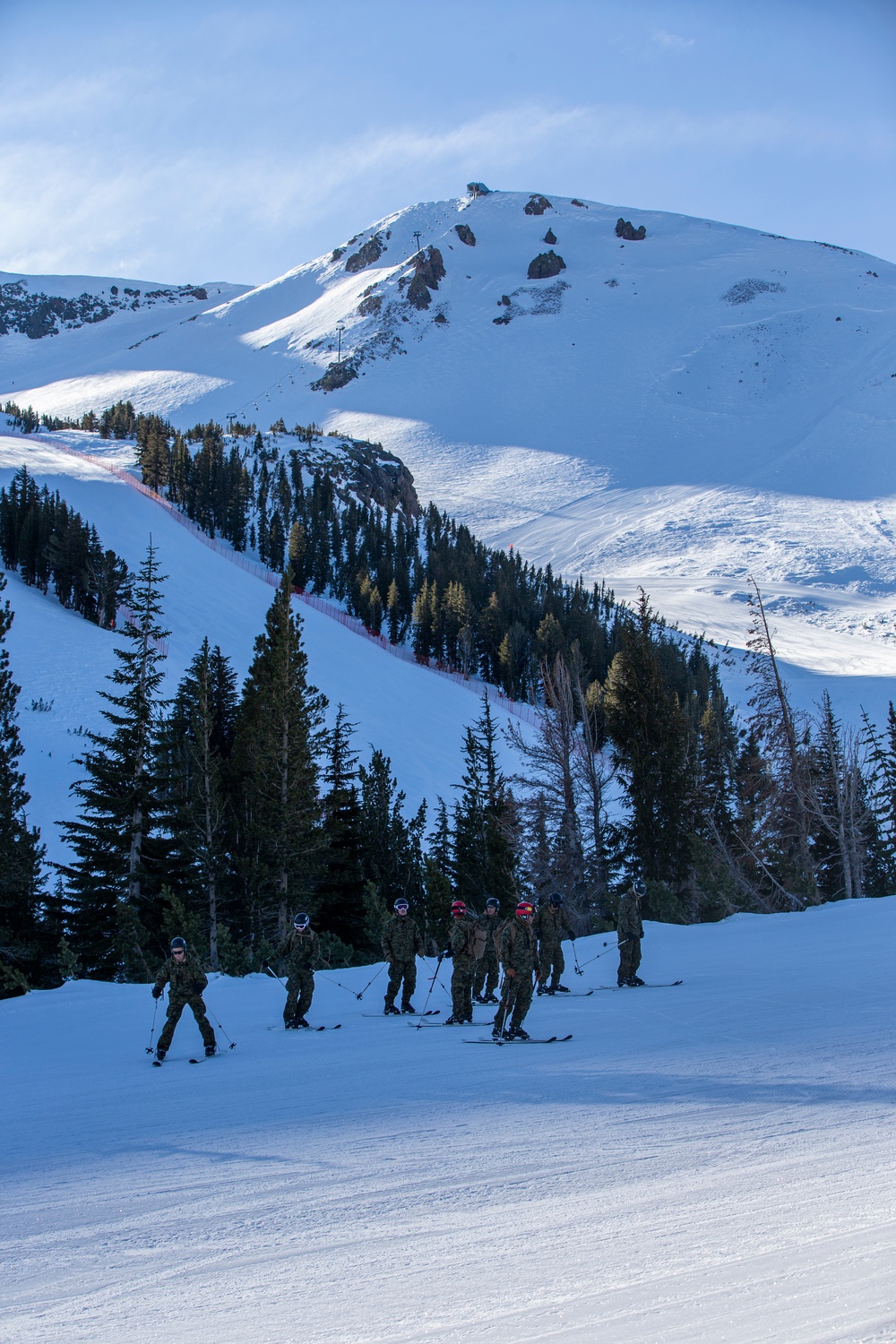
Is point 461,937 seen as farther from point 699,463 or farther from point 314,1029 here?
point 699,463

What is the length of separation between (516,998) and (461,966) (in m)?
1.52

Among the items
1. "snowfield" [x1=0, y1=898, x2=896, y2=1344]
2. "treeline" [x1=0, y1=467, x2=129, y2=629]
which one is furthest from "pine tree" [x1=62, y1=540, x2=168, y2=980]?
"treeline" [x1=0, y1=467, x2=129, y2=629]

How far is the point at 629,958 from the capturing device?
46.3ft

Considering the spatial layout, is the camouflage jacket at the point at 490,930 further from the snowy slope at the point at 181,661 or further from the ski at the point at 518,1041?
the snowy slope at the point at 181,661

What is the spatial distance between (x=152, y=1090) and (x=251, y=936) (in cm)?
1648

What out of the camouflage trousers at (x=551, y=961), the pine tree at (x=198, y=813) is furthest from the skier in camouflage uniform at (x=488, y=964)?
the pine tree at (x=198, y=813)

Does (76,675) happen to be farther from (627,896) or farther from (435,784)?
(627,896)

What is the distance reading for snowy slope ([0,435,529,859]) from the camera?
3123cm

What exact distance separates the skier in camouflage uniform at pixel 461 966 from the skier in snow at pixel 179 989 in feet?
10.1

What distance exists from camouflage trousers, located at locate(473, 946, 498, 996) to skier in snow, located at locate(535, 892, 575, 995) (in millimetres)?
771

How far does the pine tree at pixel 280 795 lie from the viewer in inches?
963

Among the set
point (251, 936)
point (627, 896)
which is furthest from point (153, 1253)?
point (251, 936)

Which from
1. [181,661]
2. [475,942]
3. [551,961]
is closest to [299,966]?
[475,942]

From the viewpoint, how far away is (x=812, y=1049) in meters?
8.80
